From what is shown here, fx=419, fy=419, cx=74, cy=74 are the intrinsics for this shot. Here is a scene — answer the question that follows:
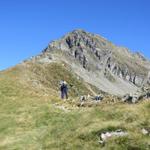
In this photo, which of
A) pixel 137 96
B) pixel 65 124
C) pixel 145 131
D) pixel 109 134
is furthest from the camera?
pixel 137 96

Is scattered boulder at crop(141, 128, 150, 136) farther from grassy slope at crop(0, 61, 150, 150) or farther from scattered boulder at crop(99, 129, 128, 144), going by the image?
scattered boulder at crop(99, 129, 128, 144)

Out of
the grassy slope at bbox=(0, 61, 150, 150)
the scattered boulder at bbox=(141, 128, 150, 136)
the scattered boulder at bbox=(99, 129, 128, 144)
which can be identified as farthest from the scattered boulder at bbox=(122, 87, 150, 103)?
the scattered boulder at bbox=(99, 129, 128, 144)

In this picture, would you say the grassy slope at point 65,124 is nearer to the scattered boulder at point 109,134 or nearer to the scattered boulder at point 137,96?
the scattered boulder at point 109,134

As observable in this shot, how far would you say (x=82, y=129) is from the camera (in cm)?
3331

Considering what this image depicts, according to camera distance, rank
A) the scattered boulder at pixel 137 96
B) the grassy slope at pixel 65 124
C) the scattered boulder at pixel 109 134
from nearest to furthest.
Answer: the scattered boulder at pixel 109 134 → the grassy slope at pixel 65 124 → the scattered boulder at pixel 137 96

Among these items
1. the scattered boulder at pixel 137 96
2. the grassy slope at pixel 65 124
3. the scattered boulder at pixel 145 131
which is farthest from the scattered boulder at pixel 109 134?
the scattered boulder at pixel 137 96

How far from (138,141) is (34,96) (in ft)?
107

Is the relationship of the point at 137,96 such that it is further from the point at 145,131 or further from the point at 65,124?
the point at 145,131

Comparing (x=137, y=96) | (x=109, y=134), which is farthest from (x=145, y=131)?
(x=137, y=96)

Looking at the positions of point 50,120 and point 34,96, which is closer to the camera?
point 50,120

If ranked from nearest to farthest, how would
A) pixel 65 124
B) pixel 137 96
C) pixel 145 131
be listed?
pixel 145 131 < pixel 65 124 < pixel 137 96

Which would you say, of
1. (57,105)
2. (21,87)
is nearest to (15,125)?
(57,105)

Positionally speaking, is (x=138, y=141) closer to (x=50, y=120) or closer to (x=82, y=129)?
(x=82, y=129)

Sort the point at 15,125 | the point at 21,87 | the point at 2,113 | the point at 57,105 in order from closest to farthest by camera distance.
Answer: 1. the point at 15,125
2. the point at 2,113
3. the point at 57,105
4. the point at 21,87
